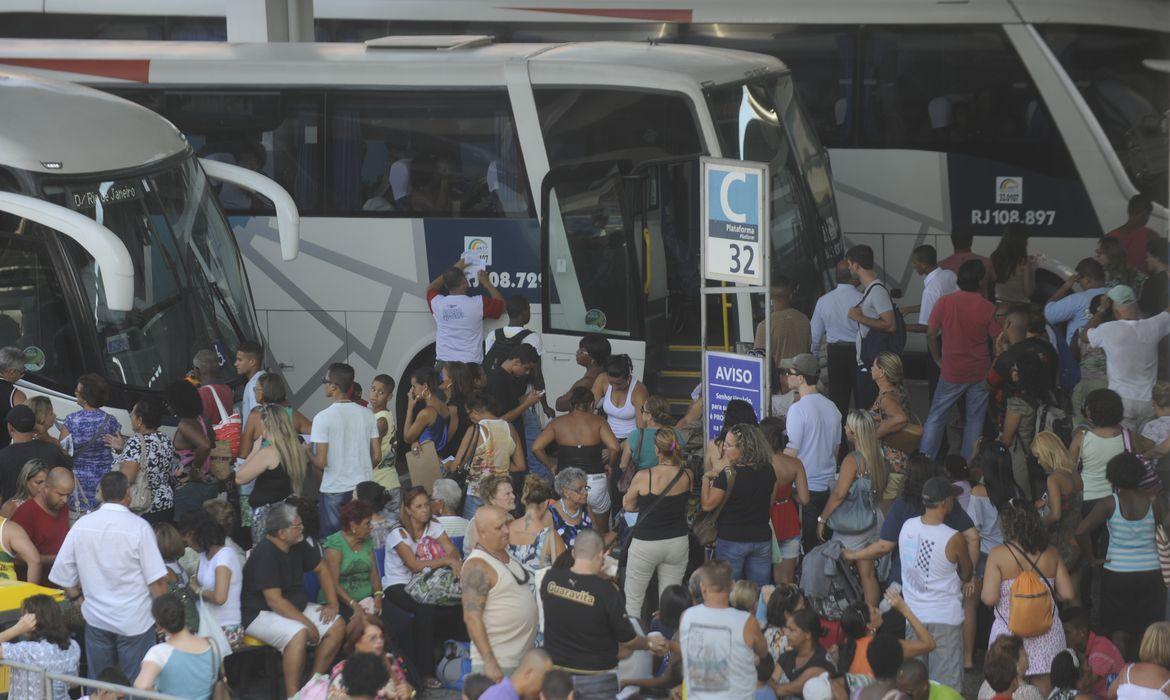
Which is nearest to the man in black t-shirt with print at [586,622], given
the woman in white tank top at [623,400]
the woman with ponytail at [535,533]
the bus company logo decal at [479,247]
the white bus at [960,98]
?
the woman with ponytail at [535,533]

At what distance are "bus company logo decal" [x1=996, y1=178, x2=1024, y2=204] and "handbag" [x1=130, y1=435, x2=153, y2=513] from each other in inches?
371

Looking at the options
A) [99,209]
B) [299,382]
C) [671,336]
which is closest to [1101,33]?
[671,336]

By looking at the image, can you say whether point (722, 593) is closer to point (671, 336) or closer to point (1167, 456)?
point (1167, 456)

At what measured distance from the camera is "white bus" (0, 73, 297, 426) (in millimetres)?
12422

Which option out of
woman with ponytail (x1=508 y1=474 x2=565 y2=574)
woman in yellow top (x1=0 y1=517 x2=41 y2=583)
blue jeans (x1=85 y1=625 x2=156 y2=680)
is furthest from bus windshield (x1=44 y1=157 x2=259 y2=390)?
woman with ponytail (x1=508 y1=474 x2=565 y2=574)

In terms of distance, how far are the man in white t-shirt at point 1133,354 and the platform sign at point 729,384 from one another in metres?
3.05

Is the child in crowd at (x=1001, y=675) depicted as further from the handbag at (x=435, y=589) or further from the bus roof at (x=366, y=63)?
the bus roof at (x=366, y=63)

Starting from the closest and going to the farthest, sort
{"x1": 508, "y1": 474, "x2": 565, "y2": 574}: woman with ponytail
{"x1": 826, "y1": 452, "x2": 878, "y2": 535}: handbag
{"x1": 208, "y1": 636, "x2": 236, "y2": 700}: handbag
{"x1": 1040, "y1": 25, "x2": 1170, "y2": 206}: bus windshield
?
{"x1": 208, "y1": 636, "x2": 236, "y2": 700}: handbag
{"x1": 508, "y1": 474, "x2": 565, "y2": 574}: woman with ponytail
{"x1": 826, "y1": 452, "x2": 878, "y2": 535}: handbag
{"x1": 1040, "y1": 25, "x2": 1170, "y2": 206}: bus windshield

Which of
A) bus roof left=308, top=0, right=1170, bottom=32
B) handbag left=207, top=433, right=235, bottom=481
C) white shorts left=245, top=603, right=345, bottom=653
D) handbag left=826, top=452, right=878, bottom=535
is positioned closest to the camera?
white shorts left=245, top=603, right=345, bottom=653

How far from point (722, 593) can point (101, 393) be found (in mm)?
5006

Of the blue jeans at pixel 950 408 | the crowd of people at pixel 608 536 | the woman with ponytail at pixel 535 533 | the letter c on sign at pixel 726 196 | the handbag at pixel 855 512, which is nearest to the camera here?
the crowd of people at pixel 608 536

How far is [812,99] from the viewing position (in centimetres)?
1750

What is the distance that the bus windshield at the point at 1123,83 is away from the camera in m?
16.6

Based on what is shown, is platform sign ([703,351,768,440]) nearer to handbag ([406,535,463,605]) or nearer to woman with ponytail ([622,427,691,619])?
woman with ponytail ([622,427,691,619])
